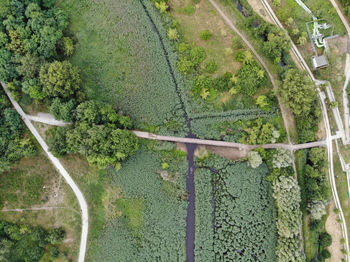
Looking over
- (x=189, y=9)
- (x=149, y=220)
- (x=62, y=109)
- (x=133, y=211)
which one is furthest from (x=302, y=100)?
(x=62, y=109)

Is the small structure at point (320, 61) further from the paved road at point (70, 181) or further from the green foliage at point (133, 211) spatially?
the paved road at point (70, 181)

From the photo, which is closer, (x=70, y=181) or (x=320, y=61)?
(x=320, y=61)

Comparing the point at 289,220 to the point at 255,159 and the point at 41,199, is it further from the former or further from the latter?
the point at 41,199

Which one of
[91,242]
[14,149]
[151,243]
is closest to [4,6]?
[14,149]

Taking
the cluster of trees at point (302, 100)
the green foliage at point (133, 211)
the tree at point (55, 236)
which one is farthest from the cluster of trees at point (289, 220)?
the tree at point (55, 236)

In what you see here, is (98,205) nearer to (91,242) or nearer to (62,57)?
(91,242)

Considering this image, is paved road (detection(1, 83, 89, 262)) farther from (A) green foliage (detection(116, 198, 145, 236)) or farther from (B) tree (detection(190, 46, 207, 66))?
(B) tree (detection(190, 46, 207, 66))
